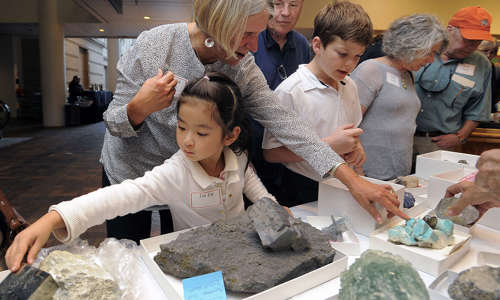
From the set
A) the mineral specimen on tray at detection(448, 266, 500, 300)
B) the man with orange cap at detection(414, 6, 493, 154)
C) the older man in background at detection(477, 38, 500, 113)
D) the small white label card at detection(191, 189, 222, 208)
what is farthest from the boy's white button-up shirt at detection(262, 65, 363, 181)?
the older man in background at detection(477, 38, 500, 113)

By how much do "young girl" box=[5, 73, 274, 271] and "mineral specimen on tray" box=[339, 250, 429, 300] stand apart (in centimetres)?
58

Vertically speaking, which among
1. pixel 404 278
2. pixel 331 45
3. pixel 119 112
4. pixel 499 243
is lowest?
pixel 499 243

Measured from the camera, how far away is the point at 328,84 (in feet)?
5.36

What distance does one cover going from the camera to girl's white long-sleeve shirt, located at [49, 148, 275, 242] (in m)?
0.97

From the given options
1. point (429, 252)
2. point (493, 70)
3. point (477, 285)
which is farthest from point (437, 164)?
point (493, 70)

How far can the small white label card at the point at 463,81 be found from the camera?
2512 mm

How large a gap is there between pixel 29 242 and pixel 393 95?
5.80 ft

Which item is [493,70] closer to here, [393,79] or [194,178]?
[393,79]

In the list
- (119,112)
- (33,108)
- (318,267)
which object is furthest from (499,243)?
(33,108)

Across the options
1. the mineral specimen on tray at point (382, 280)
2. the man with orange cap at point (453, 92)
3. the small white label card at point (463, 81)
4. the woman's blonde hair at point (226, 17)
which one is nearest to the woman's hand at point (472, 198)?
the mineral specimen on tray at point (382, 280)

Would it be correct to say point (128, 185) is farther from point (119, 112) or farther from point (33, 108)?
point (33, 108)

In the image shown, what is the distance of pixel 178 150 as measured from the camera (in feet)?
4.34

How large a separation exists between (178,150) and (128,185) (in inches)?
10.9

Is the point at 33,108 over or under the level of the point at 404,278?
under
